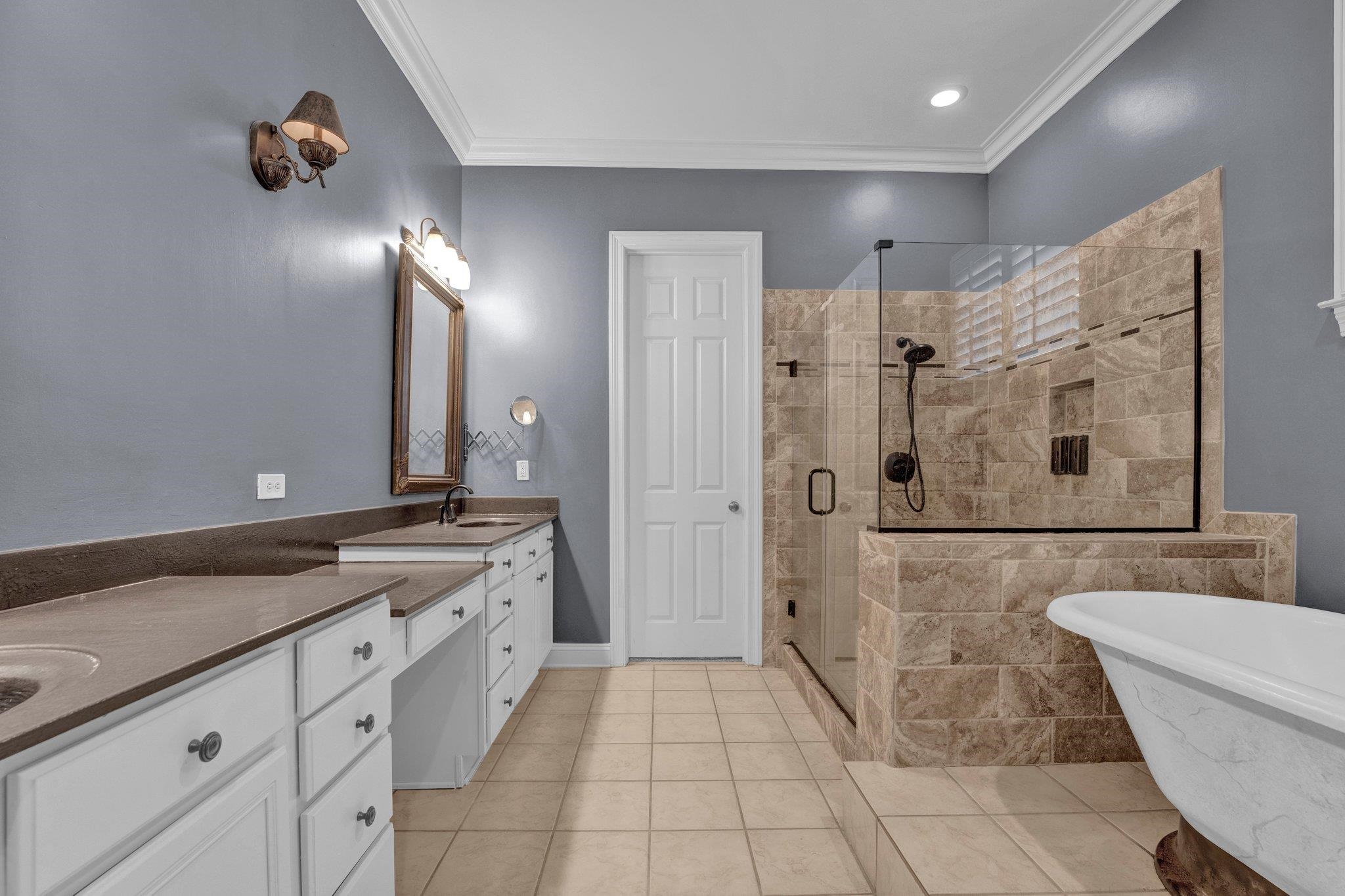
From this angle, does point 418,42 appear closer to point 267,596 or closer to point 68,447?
point 68,447

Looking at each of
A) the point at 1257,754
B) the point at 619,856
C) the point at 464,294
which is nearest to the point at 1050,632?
the point at 1257,754

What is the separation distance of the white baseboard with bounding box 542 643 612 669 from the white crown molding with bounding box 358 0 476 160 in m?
2.66

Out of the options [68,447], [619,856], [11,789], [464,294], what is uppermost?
[464,294]

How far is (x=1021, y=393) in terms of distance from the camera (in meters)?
2.16

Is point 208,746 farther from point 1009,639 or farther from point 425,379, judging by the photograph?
point 425,379

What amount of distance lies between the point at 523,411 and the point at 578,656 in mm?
1338

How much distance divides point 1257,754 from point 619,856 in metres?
1.47

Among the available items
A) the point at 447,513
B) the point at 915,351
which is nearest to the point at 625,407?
the point at 447,513

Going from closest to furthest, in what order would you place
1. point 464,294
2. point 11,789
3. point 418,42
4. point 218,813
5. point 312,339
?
point 11,789 → point 218,813 → point 312,339 → point 418,42 → point 464,294

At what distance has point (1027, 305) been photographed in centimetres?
217

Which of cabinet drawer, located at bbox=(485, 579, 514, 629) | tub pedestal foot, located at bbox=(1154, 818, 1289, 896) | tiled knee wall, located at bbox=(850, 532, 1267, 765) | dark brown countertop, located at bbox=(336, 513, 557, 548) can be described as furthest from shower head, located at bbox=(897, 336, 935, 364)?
cabinet drawer, located at bbox=(485, 579, 514, 629)

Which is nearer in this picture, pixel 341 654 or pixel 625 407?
pixel 341 654

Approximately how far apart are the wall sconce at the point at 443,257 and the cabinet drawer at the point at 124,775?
2.18 meters

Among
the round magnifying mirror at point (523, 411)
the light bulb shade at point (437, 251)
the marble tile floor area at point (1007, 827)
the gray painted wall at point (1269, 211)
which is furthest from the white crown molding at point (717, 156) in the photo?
the marble tile floor area at point (1007, 827)
